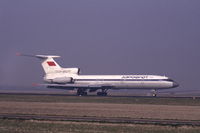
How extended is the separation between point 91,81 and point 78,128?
5245 cm

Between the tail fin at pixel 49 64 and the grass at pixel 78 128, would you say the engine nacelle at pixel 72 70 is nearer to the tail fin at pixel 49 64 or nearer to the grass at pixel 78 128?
the tail fin at pixel 49 64

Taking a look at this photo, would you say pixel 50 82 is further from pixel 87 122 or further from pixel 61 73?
pixel 87 122

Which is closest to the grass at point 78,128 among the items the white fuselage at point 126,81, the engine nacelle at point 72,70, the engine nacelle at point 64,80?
the white fuselage at point 126,81

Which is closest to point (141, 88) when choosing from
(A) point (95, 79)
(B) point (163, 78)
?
(B) point (163, 78)

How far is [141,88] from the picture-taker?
2886 inches

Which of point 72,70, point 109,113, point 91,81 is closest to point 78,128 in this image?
point 109,113

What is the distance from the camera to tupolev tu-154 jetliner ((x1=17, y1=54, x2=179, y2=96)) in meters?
72.0

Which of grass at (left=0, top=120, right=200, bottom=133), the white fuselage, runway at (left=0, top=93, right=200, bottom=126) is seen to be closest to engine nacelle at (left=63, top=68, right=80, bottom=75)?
the white fuselage

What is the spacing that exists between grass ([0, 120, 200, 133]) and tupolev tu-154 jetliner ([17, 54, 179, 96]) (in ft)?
152

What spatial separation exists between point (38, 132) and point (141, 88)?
52.3 m

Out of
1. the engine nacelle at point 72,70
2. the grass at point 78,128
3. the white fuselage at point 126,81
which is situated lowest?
the grass at point 78,128

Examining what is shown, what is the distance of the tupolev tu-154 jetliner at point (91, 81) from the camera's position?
7200cm

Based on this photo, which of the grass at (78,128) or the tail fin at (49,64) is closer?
the grass at (78,128)

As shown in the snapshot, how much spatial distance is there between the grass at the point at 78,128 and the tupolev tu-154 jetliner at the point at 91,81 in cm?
4645
